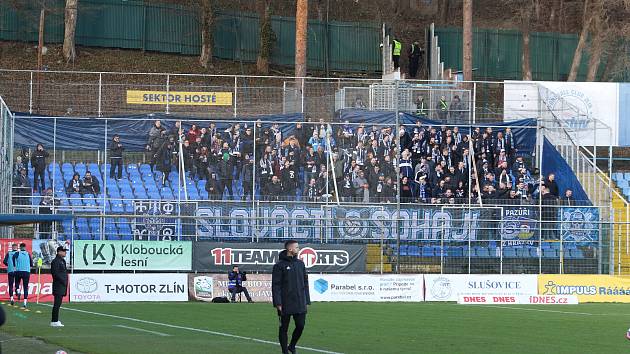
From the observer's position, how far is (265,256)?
37.0m

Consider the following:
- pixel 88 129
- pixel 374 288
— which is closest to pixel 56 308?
pixel 374 288

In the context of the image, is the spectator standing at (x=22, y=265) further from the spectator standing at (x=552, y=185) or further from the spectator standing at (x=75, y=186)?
the spectator standing at (x=552, y=185)

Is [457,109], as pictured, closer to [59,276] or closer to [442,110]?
[442,110]

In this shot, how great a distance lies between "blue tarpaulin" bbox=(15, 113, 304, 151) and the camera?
136 feet

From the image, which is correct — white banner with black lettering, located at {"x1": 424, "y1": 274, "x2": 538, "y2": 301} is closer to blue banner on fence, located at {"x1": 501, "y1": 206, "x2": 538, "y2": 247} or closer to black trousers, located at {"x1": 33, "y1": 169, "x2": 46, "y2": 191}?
blue banner on fence, located at {"x1": 501, "y1": 206, "x2": 538, "y2": 247}

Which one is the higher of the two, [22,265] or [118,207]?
[118,207]

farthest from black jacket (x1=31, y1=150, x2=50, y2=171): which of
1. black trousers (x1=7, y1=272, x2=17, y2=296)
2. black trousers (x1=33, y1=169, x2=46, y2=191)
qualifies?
black trousers (x1=7, y1=272, x2=17, y2=296)

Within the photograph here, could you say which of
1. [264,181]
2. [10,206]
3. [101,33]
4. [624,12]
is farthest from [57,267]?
[624,12]

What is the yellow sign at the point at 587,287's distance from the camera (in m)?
37.2

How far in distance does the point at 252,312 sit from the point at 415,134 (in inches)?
604

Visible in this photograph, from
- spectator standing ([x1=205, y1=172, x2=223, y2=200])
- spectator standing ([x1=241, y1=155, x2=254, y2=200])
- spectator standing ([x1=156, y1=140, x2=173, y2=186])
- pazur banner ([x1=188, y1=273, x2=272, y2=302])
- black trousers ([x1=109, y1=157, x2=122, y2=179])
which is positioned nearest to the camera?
pazur banner ([x1=188, y1=273, x2=272, y2=302])

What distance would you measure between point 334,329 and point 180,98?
21858 mm

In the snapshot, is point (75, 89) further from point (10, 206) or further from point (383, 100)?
point (383, 100)

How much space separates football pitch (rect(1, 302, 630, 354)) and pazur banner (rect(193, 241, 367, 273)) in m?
3.23
